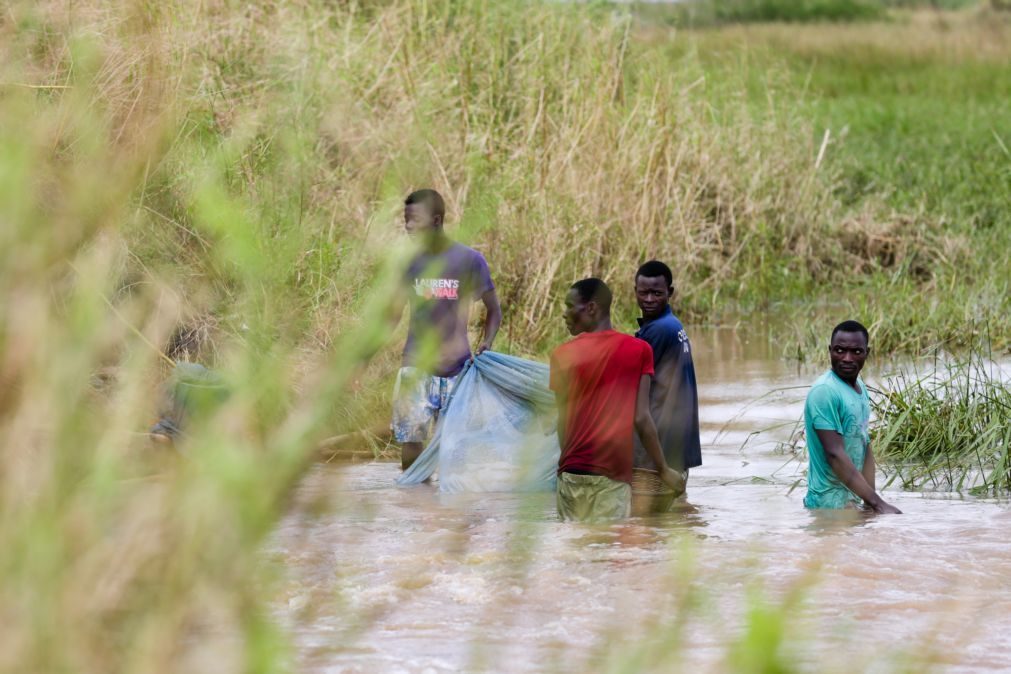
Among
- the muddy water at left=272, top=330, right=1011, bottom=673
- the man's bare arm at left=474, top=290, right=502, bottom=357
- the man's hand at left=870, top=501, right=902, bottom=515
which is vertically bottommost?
the muddy water at left=272, top=330, right=1011, bottom=673

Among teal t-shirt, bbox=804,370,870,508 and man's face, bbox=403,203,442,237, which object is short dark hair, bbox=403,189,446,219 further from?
teal t-shirt, bbox=804,370,870,508

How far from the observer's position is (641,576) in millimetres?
5418

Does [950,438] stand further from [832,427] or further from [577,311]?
[577,311]

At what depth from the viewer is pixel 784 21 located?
38.3 m

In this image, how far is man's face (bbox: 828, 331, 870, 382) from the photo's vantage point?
5785 mm

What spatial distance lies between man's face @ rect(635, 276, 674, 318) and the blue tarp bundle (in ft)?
2.56

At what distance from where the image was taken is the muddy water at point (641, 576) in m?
4.46

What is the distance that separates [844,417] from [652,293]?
916mm

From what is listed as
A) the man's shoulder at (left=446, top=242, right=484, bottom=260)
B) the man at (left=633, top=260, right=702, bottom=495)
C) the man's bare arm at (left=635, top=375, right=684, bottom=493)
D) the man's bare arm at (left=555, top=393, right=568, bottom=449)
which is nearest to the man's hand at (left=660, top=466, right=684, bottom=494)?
the man's bare arm at (left=635, top=375, right=684, bottom=493)

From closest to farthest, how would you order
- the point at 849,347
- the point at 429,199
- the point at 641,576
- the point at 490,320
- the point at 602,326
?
the point at 641,576
the point at 849,347
the point at 602,326
the point at 429,199
the point at 490,320

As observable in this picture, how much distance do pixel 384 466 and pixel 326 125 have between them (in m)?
3.55

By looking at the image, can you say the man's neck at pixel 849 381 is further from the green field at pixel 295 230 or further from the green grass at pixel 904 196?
the green grass at pixel 904 196

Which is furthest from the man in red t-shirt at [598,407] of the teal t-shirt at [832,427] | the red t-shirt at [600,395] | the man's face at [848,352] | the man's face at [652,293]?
the man's face at [848,352]

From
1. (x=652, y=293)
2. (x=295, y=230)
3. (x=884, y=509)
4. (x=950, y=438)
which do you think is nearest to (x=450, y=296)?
(x=652, y=293)
